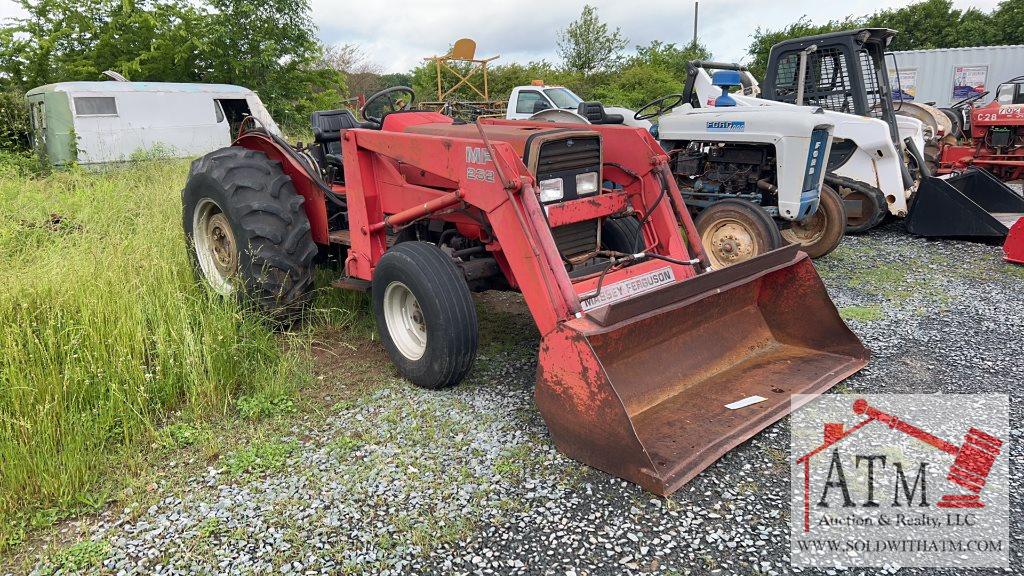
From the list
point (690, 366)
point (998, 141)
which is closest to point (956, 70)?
point (998, 141)

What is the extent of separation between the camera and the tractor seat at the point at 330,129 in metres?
5.03

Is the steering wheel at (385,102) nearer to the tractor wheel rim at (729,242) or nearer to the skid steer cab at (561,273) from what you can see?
the skid steer cab at (561,273)

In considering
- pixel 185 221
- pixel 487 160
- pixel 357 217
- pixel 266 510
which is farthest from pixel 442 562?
pixel 185 221

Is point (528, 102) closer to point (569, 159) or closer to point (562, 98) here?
point (562, 98)

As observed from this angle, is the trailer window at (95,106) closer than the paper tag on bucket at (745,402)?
No

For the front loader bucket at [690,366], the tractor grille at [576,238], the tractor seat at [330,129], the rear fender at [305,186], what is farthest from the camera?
the tractor seat at [330,129]

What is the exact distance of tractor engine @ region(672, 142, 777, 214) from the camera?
6.35 m

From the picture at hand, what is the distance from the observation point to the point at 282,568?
2393 millimetres

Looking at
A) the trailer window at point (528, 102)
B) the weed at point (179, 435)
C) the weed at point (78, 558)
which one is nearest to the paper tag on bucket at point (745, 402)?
the weed at point (179, 435)

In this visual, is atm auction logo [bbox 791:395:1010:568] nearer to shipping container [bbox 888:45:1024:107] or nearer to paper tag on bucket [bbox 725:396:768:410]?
paper tag on bucket [bbox 725:396:768:410]

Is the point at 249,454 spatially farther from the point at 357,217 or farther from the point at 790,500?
the point at 790,500

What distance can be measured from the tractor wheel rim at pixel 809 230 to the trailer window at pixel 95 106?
1106 cm

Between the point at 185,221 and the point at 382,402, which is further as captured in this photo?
the point at 185,221

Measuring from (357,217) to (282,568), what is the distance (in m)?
2.26
